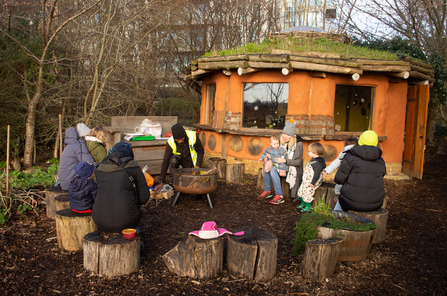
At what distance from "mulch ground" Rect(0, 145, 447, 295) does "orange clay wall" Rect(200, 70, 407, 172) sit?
3104 millimetres

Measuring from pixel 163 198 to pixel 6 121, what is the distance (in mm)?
7904

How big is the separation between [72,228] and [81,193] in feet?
1.51

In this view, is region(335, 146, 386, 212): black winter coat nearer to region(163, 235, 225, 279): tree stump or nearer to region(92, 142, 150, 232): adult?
region(163, 235, 225, 279): tree stump

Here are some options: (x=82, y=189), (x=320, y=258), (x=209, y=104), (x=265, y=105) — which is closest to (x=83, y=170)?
(x=82, y=189)

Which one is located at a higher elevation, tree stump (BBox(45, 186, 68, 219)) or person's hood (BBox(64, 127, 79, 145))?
person's hood (BBox(64, 127, 79, 145))

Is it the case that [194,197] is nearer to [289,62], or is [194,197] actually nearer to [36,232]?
[36,232]

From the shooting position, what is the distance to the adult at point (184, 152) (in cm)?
611

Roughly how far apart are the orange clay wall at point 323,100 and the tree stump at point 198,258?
5541 mm

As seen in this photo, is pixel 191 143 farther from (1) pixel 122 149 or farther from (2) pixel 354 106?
(2) pixel 354 106

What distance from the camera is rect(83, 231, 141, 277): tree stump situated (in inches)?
131

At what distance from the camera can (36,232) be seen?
4.55 meters

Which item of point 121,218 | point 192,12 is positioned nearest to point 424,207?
point 121,218

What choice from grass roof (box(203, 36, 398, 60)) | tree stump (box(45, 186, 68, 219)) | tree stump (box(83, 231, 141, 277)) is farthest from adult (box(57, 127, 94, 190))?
grass roof (box(203, 36, 398, 60))

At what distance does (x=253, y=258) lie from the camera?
3.35 m
